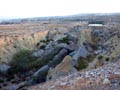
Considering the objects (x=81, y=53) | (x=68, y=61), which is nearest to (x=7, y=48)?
(x=81, y=53)

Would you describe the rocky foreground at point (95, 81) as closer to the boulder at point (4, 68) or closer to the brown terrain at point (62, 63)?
the brown terrain at point (62, 63)

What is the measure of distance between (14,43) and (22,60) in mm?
7016

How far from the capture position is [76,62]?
67.4 ft

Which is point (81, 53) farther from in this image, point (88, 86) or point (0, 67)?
point (88, 86)

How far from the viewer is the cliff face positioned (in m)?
34.3

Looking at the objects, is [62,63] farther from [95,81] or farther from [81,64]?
[95,81]

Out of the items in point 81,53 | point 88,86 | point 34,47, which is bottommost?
point 34,47

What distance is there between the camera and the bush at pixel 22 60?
31.0m

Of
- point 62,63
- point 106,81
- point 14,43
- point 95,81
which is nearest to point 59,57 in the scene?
point 62,63

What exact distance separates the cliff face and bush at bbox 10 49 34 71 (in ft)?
2.64

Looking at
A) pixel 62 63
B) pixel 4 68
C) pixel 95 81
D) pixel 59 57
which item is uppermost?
pixel 95 81

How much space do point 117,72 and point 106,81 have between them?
80 cm

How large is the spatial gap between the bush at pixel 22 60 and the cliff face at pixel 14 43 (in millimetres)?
805

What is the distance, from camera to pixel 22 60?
32656 millimetres
